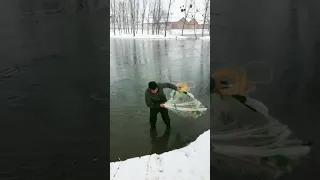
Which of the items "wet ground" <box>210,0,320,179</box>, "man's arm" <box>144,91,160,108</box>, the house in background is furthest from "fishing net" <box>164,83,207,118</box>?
the house in background

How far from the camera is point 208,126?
3213 millimetres

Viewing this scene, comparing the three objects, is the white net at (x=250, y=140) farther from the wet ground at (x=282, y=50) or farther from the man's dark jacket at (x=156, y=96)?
the man's dark jacket at (x=156, y=96)

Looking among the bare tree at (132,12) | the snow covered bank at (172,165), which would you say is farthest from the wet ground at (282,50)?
the bare tree at (132,12)

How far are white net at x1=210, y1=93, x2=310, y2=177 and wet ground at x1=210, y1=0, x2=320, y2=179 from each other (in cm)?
11

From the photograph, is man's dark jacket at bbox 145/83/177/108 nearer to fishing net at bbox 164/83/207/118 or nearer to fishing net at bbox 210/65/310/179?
fishing net at bbox 164/83/207/118

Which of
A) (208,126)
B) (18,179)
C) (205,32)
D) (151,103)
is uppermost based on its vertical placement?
(205,32)

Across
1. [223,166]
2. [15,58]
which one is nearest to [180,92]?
[223,166]

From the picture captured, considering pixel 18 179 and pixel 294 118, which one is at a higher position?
pixel 294 118

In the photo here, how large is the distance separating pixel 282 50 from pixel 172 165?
1.67m

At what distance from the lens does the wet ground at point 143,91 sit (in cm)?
321

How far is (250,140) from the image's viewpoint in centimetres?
320

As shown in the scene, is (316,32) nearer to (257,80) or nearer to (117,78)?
(257,80)

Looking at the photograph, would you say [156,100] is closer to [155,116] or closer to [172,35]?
[155,116]

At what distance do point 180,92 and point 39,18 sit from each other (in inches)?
65.2
